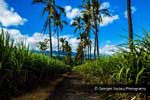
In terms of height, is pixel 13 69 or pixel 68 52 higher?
pixel 68 52

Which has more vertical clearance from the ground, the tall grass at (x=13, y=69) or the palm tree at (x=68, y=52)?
the palm tree at (x=68, y=52)

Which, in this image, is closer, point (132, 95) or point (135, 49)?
point (132, 95)

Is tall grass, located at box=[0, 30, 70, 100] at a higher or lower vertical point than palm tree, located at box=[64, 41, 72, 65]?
lower

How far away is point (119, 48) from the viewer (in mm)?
7457

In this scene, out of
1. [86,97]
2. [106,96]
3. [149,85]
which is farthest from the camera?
[86,97]

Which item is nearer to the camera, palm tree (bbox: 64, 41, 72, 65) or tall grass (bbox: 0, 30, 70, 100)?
tall grass (bbox: 0, 30, 70, 100)

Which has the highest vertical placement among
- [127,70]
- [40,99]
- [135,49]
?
[135,49]

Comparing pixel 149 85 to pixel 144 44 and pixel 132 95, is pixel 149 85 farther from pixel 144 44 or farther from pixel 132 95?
pixel 144 44

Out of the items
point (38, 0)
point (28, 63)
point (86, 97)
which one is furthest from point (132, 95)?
point (38, 0)

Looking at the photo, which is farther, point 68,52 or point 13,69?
point 68,52

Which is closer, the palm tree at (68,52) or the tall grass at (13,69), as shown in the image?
the tall grass at (13,69)

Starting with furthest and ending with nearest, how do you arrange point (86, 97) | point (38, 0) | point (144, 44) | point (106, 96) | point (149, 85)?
1. point (38, 0)
2. point (86, 97)
3. point (106, 96)
4. point (144, 44)
5. point (149, 85)

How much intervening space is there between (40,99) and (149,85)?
9.59ft

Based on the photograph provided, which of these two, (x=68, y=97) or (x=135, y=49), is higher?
(x=135, y=49)
